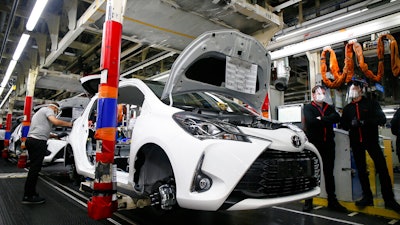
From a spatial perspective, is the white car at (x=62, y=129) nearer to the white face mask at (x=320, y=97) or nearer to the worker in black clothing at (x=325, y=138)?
the worker in black clothing at (x=325, y=138)

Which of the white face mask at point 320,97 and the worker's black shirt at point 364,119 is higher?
the white face mask at point 320,97

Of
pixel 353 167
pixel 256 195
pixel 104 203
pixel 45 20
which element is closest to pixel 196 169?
pixel 256 195

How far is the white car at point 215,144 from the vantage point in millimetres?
1751

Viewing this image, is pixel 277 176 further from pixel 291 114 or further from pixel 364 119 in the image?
pixel 291 114

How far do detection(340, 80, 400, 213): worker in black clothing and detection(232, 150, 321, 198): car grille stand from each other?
1464 mm

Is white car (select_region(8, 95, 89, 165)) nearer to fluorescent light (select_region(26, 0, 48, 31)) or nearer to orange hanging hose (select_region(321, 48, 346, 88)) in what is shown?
fluorescent light (select_region(26, 0, 48, 31))

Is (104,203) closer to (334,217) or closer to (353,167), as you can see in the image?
(334,217)

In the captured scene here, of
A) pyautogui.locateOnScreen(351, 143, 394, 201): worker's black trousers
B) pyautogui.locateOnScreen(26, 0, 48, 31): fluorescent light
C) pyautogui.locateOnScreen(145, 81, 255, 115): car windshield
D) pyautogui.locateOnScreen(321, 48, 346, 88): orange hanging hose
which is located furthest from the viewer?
pyautogui.locateOnScreen(321, 48, 346, 88): orange hanging hose

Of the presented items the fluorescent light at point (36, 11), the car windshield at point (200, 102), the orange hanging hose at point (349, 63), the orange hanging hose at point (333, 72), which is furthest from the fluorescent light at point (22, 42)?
the orange hanging hose at point (349, 63)

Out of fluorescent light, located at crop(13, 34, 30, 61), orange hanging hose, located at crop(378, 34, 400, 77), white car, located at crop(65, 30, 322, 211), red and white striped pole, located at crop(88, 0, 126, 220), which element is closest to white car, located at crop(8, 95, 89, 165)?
fluorescent light, located at crop(13, 34, 30, 61)

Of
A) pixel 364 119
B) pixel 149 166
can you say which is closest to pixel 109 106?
pixel 149 166

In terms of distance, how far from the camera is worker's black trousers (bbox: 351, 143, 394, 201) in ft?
9.91

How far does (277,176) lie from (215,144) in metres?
0.52

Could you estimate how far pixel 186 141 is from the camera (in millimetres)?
1847
